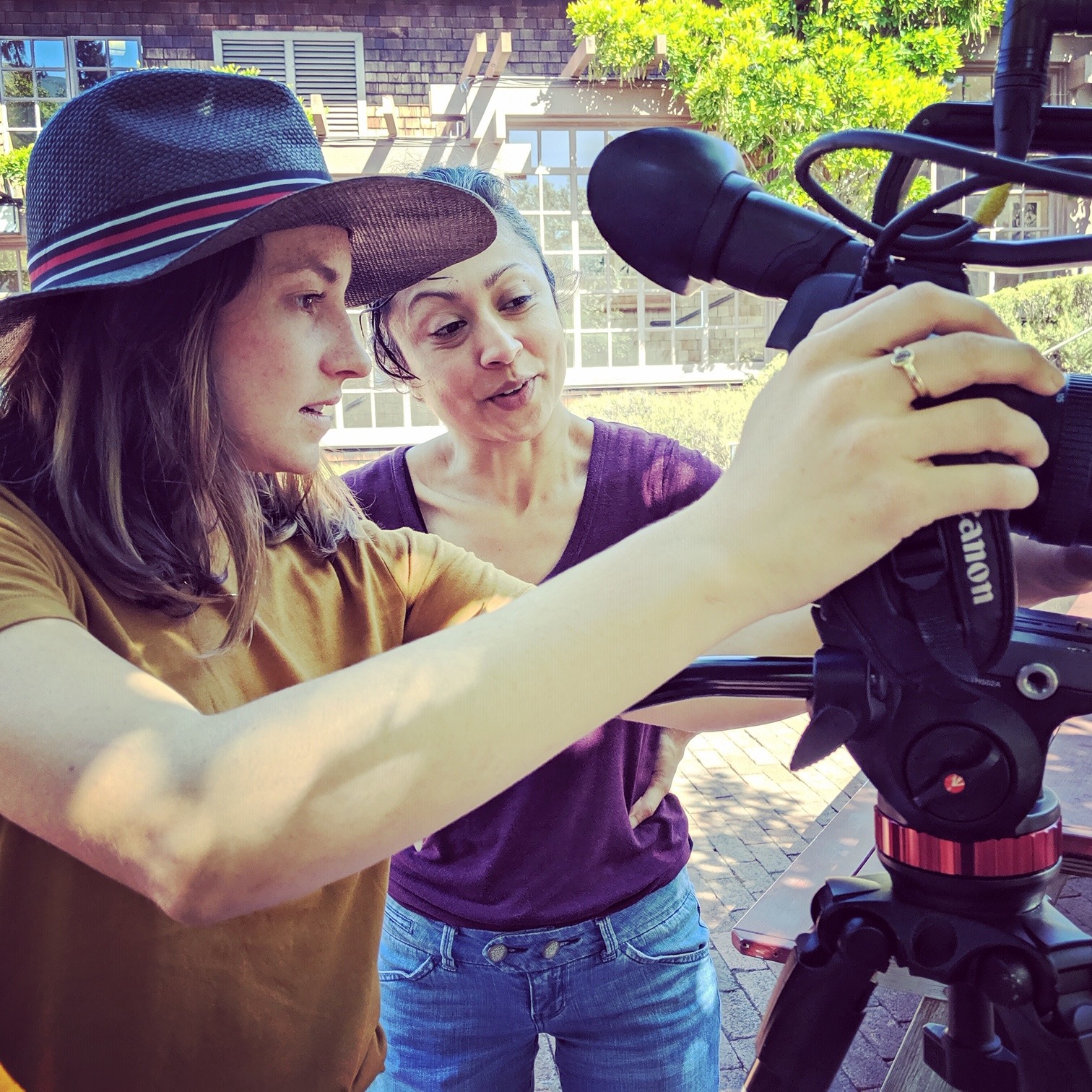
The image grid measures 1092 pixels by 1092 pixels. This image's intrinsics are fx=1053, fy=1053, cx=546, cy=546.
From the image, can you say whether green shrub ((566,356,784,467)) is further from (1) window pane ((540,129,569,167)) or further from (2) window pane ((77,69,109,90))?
(2) window pane ((77,69,109,90))

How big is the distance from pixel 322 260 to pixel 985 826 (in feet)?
3.11

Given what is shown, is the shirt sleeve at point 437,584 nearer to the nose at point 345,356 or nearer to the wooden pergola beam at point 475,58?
the nose at point 345,356

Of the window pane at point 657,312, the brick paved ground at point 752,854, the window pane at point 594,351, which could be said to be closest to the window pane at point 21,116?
the window pane at point 594,351

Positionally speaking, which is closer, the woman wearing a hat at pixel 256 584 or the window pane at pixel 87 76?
the woman wearing a hat at pixel 256 584

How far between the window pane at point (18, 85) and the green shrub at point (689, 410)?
6.75 m

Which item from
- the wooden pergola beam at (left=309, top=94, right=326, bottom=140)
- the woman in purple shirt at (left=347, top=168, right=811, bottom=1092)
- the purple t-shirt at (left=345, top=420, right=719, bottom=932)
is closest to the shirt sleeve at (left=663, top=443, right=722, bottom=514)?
the woman in purple shirt at (left=347, top=168, right=811, bottom=1092)

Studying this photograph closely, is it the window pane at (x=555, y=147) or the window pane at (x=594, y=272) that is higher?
the window pane at (x=555, y=147)

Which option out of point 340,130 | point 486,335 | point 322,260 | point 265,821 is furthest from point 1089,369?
point 265,821

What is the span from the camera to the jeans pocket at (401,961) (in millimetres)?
1677

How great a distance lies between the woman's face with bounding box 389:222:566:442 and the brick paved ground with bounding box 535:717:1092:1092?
71.4 inches

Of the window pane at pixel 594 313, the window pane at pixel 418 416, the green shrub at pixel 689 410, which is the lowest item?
the window pane at pixel 418 416

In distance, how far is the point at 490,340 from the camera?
1.89 metres

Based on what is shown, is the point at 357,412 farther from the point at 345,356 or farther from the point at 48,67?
the point at 345,356

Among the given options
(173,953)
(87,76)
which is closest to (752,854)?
(173,953)
